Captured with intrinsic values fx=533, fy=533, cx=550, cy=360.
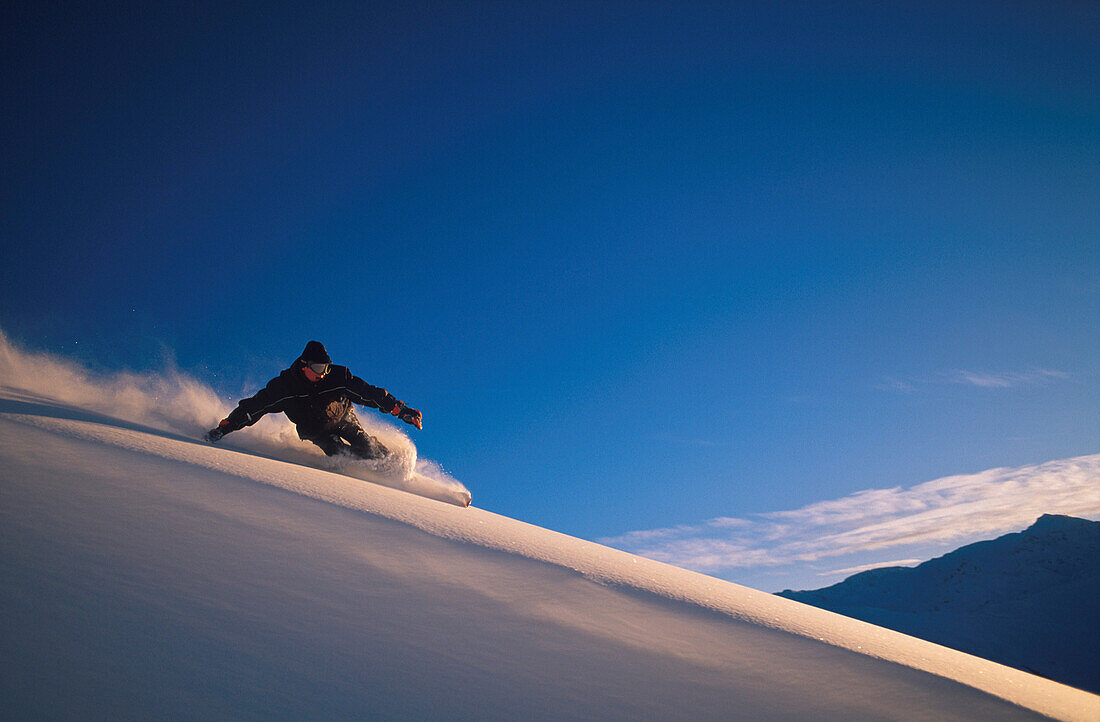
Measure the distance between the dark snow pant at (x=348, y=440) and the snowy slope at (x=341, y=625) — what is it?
2.50m

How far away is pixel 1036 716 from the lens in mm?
2557

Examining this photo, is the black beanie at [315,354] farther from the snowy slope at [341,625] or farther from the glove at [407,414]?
the snowy slope at [341,625]

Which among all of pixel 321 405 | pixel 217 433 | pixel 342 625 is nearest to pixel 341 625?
pixel 342 625

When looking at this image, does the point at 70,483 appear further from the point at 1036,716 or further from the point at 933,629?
the point at 933,629

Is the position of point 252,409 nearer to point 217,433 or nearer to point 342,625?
point 217,433

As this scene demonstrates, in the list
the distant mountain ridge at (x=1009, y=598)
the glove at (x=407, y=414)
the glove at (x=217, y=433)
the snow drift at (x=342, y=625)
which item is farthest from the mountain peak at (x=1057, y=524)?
the glove at (x=217, y=433)

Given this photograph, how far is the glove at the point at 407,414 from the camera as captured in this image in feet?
20.2

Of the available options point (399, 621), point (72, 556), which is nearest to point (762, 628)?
point (399, 621)

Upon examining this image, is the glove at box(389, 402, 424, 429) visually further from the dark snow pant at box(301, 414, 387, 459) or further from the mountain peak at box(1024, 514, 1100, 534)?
the mountain peak at box(1024, 514, 1100, 534)

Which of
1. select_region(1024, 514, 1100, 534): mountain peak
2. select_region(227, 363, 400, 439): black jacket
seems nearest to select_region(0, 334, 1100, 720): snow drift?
select_region(227, 363, 400, 439): black jacket

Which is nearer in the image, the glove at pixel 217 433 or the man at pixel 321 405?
the glove at pixel 217 433

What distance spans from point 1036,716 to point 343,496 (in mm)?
3969

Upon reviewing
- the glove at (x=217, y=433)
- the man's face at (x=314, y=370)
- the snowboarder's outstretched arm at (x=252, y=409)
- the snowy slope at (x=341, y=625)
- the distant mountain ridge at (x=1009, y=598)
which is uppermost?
the man's face at (x=314, y=370)

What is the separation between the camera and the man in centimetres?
563
